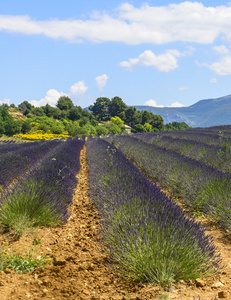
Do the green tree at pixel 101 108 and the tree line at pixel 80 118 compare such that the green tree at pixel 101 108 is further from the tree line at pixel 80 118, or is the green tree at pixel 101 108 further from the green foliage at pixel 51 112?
the green foliage at pixel 51 112

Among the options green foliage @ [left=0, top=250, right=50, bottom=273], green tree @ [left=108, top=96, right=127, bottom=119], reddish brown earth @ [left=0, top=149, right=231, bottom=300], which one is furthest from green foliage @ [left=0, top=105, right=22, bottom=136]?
green tree @ [left=108, top=96, right=127, bottom=119]

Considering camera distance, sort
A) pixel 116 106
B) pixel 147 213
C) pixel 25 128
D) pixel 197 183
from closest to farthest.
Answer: pixel 147 213
pixel 197 183
pixel 25 128
pixel 116 106

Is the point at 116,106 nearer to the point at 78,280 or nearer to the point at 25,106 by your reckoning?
the point at 25,106

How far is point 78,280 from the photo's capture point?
2.23 meters

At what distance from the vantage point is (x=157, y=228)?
2.40 m

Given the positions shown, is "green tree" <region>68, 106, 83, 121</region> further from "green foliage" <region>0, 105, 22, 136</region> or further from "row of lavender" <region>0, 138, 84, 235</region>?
"row of lavender" <region>0, 138, 84, 235</region>

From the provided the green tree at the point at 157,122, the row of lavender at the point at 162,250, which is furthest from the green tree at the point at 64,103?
the row of lavender at the point at 162,250

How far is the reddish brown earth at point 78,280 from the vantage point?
2004mm

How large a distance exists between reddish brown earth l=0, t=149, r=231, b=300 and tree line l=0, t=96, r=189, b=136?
1397 inches

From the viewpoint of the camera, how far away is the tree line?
39.7 m

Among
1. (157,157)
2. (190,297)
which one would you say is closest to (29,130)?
(157,157)

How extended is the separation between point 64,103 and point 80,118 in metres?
13.3

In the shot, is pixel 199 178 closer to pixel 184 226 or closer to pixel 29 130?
pixel 184 226

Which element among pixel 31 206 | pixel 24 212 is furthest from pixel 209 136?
pixel 24 212
